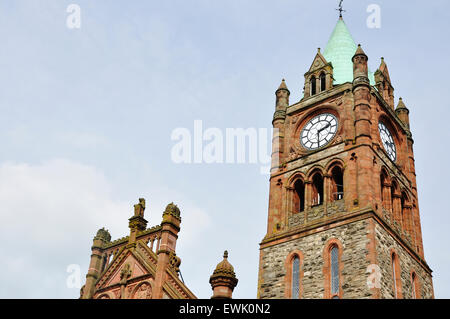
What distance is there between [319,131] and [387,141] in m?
4.69

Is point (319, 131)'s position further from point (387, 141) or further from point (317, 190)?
point (387, 141)

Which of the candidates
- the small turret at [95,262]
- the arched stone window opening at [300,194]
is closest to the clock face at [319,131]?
the arched stone window opening at [300,194]

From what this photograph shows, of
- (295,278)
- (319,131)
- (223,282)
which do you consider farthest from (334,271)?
(223,282)

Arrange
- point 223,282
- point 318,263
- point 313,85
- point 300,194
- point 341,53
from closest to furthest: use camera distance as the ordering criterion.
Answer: point 223,282 < point 318,263 < point 300,194 < point 313,85 < point 341,53

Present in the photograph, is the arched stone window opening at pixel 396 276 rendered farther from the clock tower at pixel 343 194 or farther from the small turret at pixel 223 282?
the small turret at pixel 223 282

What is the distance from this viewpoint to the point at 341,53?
4584 centimetres

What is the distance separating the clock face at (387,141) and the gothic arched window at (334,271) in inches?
370

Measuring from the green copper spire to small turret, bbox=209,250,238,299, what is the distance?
23730 mm

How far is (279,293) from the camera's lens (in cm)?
3444

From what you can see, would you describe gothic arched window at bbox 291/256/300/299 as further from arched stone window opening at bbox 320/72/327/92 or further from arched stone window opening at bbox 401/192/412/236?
arched stone window opening at bbox 320/72/327/92

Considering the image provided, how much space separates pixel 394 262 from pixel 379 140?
838 cm

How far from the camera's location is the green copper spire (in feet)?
145

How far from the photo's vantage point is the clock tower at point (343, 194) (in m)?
33.2
